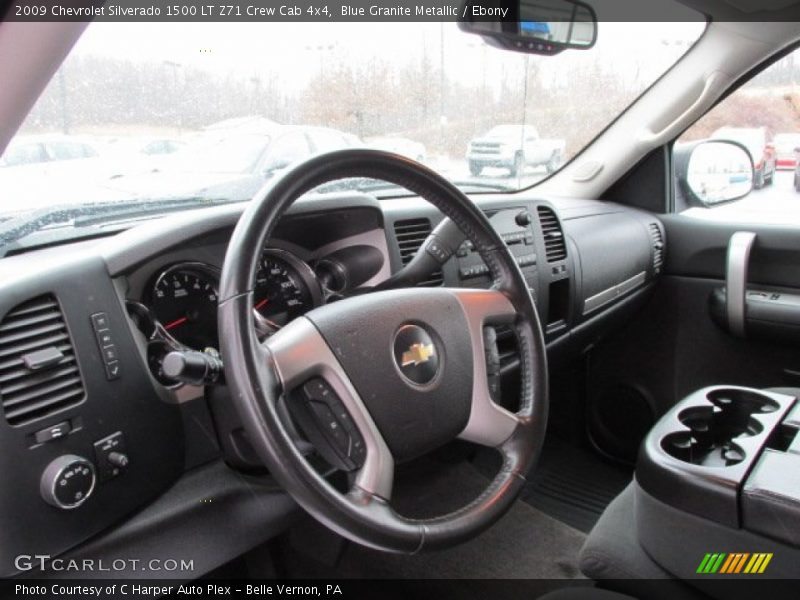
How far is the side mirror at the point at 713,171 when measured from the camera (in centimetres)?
306

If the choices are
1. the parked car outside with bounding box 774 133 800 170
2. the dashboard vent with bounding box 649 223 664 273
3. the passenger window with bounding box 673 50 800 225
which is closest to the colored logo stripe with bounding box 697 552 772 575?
the dashboard vent with bounding box 649 223 664 273

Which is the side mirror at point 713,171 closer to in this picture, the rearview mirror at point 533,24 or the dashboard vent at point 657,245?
the dashboard vent at point 657,245

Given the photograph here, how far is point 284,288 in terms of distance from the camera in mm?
1543

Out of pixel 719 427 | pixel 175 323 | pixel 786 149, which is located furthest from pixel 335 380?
pixel 786 149

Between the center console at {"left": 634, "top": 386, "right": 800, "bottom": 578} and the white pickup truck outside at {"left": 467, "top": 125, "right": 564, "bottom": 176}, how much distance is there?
4.35ft

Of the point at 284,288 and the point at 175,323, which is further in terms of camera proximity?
the point at 284,288

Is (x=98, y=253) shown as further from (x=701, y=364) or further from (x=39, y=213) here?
(x=701, y=364)

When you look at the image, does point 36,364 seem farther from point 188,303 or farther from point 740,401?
point 740,401

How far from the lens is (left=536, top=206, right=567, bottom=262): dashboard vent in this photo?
7.89ft

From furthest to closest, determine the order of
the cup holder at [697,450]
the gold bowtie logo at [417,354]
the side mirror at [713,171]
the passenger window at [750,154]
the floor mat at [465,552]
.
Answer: the side mirror at [713,171]
the passenger window at [750,154]
the floor mat at [465,552]
the cup holder at [697,450]
the gold bowtie logo at [417,354]

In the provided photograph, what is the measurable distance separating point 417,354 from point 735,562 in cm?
71

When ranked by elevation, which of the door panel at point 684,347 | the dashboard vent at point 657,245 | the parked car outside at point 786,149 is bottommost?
the door panel at point 684,347

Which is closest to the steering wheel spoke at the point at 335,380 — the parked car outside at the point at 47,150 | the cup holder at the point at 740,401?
the parked car outside at the point at 47,150
